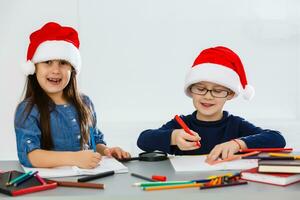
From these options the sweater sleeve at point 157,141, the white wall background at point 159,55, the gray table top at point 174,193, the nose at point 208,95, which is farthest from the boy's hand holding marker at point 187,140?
the white wall background at point 159,55

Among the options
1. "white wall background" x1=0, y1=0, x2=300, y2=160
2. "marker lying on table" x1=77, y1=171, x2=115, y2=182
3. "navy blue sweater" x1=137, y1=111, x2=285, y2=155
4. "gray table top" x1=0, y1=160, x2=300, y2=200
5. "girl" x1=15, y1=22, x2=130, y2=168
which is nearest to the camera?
"gray table top" x1=0, y1=160, x2=300, y2=200

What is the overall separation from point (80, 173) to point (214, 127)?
691 mm

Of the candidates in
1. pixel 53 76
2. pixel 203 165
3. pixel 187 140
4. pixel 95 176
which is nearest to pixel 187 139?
pixel 187 140

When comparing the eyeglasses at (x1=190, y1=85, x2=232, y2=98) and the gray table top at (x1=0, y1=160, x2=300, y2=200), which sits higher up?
the eyeglasses at (x1=190, y1=85, x2=232, y2=98)

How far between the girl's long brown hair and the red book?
68 cm

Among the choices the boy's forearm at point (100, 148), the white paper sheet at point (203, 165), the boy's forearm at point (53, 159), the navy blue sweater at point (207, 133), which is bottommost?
the white paper sheet at point (203, 165)

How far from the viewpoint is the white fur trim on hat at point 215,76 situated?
1.78 meters

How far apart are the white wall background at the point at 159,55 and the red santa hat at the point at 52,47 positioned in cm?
107

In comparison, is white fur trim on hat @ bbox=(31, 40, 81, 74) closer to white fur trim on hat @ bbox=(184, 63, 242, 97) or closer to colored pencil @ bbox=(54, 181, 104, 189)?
white fur trim on hat @ bbox=(184, 63, 242, 97)

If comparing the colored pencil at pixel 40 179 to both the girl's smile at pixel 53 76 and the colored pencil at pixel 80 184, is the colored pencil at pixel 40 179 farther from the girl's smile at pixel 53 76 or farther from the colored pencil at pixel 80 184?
the girl's smile at pixel 53 76

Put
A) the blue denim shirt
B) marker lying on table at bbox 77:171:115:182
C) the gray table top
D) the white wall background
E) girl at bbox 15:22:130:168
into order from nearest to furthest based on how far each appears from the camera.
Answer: the gray table top, marker lying on table at bbox 77:171:115:182, the blue denim shirt, girl at bbox 15:22:130:168, the white wall background

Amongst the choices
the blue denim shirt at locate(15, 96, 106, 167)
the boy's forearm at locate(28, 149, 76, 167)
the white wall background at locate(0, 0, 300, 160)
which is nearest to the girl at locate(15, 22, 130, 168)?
the blue denim shirt at locate(15, 96, 106, 167)

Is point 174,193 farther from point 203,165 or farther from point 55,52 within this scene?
point 55,52

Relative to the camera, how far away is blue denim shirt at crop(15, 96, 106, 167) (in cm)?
153
